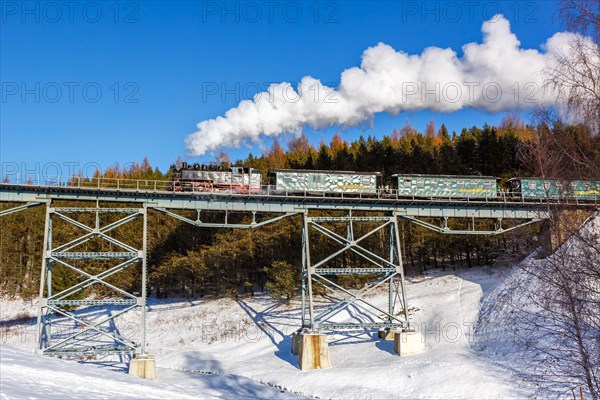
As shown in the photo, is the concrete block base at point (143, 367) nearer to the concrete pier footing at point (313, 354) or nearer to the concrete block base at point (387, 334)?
the concrete pier footing at point (313, 354)

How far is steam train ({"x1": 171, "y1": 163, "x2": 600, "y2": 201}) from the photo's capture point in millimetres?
33000

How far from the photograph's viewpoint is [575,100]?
11156 millimetres

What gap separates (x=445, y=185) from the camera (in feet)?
113

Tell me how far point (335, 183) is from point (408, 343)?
11.2 meters

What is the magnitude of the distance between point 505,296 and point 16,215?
53.2 metres

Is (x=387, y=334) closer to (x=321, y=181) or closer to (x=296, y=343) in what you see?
(x=296, y=343)

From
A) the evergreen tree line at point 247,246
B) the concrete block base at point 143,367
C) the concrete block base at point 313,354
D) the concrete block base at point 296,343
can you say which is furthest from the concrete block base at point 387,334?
the concrete block base at point 143,367

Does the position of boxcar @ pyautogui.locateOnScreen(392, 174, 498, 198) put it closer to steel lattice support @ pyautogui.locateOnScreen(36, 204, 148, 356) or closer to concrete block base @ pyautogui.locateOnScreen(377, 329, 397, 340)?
concrete block base @ pyautogui.locateOnScreen(377, 329, 397, 340)

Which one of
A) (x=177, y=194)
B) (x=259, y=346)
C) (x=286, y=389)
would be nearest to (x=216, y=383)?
(x=286, y=389)

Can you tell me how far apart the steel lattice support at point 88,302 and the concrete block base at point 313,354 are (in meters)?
8.72

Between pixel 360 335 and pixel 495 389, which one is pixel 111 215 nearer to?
pixel 360 335

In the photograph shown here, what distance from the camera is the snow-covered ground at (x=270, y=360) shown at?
15758 millimetres

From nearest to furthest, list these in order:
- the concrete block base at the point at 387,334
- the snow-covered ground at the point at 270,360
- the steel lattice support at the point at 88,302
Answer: the snow-covered ground at the point at 270,360
the steel lattice support at the point at 88,302
the concrete block base at the point at 387,334

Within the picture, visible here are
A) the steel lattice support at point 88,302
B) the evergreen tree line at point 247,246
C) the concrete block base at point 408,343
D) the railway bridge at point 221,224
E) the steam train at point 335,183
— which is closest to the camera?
the steel lattice support at point 88,302
